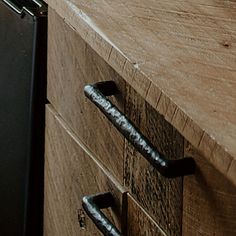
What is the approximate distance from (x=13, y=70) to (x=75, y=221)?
0.47m

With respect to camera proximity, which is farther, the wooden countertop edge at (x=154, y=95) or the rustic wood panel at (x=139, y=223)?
the rustic wood panel at (x=139, y=223)

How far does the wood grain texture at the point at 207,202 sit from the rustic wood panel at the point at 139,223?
0.08 m

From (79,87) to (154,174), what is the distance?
0.27 m

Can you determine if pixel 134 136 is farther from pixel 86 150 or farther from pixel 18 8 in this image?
pixel 18 8

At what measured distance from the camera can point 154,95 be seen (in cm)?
78

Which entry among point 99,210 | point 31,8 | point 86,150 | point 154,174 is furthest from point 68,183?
point 31,8

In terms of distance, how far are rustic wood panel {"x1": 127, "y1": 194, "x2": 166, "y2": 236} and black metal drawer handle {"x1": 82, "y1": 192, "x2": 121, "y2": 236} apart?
0.02 metres

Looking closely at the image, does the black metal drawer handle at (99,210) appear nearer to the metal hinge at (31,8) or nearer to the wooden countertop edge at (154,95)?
the wooden countertop edge at (154,95)

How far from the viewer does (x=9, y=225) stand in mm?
1602

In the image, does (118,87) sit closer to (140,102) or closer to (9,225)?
(140,102)

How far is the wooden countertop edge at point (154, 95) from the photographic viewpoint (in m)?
0.67

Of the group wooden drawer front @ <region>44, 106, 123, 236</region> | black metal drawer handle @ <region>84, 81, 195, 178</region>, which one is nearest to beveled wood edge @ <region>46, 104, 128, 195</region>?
wooden drawer front @ <region>44, 106, 123, 236</region>

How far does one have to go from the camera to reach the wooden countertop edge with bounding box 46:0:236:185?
2.21 ft

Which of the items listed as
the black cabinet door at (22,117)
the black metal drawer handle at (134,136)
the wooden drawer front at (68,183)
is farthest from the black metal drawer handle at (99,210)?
the black cabinet door at (22,117)
